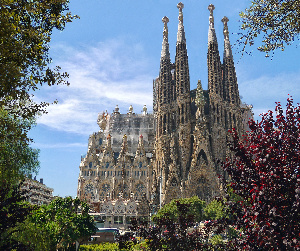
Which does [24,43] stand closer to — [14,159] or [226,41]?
[14,159]

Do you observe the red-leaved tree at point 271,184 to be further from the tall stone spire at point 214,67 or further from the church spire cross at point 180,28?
the church spire cross at point 180,28

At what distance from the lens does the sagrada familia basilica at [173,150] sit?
54281 millimetres

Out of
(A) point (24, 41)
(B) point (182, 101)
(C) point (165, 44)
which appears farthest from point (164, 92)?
(A) point (24, 41)

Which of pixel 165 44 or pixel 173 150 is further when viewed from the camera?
pixel 165 44

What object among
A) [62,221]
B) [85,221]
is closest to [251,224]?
[62,221]

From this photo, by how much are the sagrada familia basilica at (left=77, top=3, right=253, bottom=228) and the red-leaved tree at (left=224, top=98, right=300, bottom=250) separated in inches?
1667

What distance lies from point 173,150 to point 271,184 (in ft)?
163

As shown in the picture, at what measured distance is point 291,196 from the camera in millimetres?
7891

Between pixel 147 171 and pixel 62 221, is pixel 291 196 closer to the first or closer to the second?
pixel 62 221

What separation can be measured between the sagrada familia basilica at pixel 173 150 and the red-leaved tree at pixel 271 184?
42.3 meters

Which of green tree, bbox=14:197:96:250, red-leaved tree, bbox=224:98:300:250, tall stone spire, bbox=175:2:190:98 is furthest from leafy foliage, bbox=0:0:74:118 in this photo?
tall stone spire, bbox=175:2:190:98

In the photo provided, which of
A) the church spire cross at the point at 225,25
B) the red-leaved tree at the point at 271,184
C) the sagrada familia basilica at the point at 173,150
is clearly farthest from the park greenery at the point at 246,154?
the church spire cross at the point at 225,25

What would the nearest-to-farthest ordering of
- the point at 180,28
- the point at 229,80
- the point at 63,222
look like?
the point at 63,222 < the point at 229,80 < the point at 180,28

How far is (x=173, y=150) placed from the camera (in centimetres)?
5762
